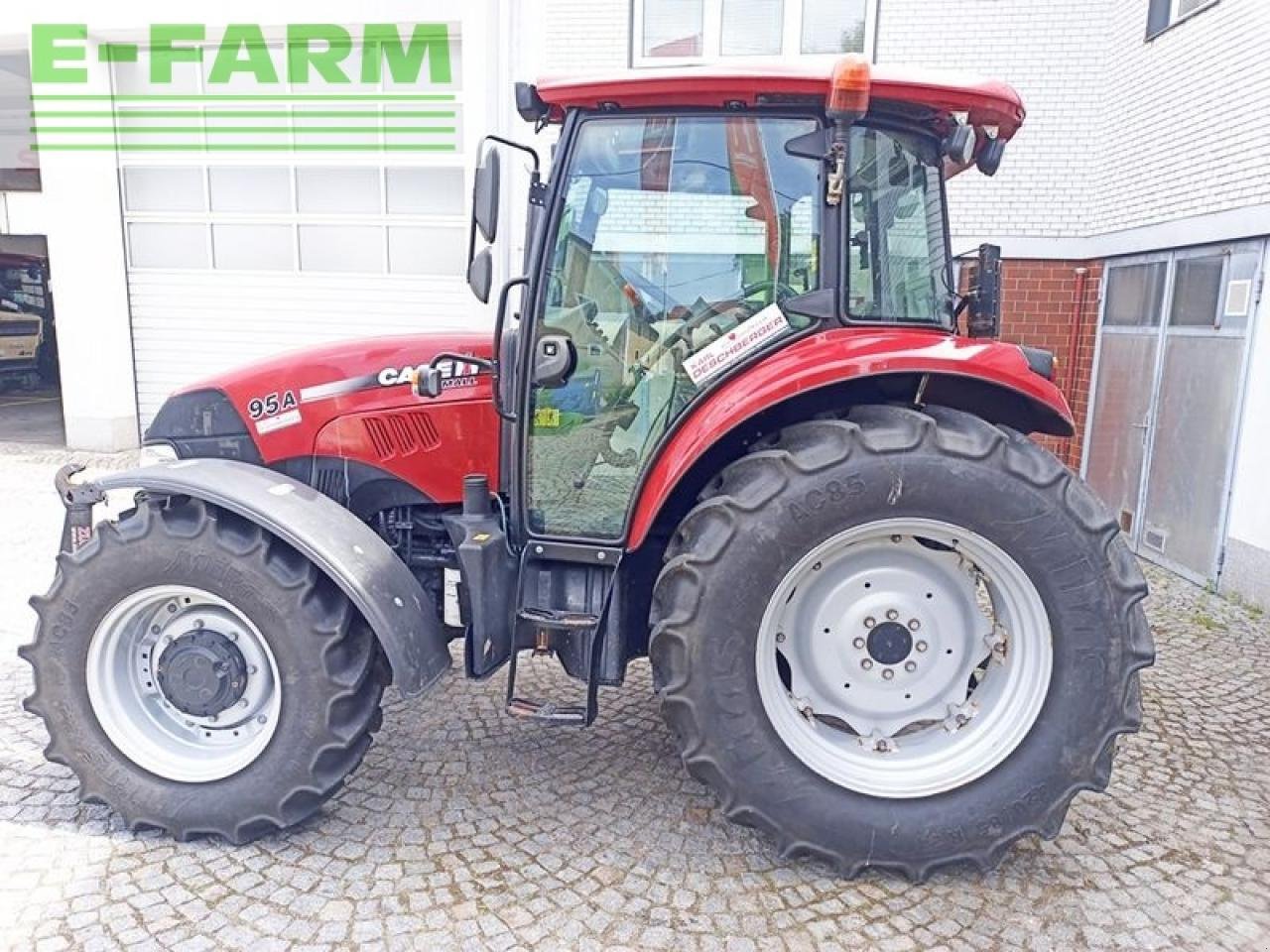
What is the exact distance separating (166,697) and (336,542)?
0.78 meters

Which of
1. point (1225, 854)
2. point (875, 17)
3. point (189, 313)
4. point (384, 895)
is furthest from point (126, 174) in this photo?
point (1225, 854)

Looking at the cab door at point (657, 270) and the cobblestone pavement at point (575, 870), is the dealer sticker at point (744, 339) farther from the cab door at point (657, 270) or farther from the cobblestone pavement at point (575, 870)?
the cobblestone pavement at point (575, 870)

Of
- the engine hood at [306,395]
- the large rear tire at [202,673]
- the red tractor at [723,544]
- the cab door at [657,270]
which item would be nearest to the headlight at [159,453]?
the engine hood at [306,395]

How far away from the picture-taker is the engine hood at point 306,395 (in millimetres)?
3121

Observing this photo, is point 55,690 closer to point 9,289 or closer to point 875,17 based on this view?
point 875,17

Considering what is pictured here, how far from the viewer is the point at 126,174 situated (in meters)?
9.14

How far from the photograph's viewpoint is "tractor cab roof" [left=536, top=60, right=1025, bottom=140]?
2480 millimetres

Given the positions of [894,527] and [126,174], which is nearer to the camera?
[894,527]

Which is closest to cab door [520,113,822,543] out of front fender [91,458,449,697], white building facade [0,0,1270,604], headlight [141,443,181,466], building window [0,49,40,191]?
front fender [91,458,449,697]

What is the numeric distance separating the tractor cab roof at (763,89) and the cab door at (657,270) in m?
0.06

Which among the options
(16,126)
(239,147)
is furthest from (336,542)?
(16,126)

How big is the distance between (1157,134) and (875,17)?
2452 mm

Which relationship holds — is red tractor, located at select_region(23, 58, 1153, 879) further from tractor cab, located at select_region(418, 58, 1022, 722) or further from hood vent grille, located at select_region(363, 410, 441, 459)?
hood vent grille, located at select_region(363, 410, 441, 459)

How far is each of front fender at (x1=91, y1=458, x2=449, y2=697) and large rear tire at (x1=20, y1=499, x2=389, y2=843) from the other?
86 millimetres
